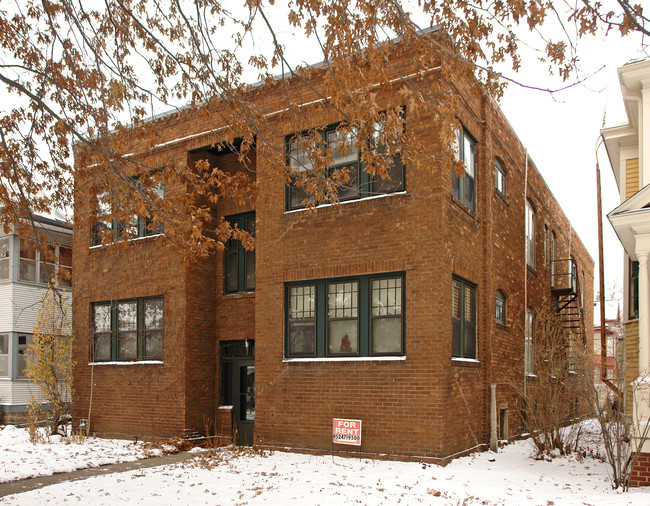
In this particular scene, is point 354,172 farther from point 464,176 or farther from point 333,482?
point 333,482

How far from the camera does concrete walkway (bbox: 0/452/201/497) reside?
10.3m

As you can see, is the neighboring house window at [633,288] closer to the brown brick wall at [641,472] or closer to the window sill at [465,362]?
the window sill at [465,362]

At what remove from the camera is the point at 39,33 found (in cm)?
915

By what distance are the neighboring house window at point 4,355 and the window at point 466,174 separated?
16.5 m

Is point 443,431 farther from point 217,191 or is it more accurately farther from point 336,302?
point 217,191

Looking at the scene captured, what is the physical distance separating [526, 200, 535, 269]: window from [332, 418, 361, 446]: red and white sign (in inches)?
339

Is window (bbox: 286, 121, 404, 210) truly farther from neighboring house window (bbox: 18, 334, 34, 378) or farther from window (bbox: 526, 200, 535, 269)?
neighboring house window (bbox: 18, 334, 34, 378)

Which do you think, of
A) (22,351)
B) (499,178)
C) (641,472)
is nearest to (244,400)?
(499,178)

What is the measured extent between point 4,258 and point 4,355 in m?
3.30

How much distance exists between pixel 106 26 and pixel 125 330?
914 cm

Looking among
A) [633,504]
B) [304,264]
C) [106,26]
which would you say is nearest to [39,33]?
[106,26]

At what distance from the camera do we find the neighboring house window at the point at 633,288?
516 inches

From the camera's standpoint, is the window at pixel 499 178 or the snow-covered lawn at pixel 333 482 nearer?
the snow-covered lawn at pixel 333 482

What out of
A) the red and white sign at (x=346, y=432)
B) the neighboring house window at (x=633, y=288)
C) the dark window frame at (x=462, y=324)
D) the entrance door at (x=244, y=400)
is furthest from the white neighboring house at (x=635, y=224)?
the entrance door at (x=244, y=400)
